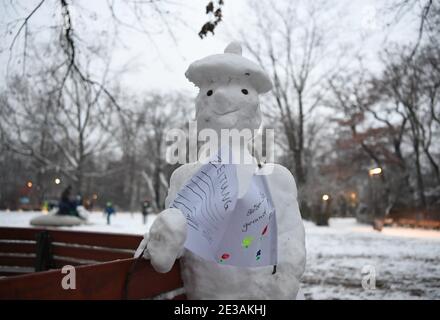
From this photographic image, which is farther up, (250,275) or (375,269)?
(250,275)

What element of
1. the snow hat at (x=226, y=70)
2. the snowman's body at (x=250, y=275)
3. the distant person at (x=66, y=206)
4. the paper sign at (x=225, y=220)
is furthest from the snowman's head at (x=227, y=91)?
the distant person at (x=66, y=206)

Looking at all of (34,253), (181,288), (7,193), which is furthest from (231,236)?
(7,193)

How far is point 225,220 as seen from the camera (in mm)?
2115

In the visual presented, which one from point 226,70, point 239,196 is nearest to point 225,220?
point 239,196

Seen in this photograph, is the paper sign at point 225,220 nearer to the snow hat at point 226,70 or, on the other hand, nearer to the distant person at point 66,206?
the snow hat at point 226,70

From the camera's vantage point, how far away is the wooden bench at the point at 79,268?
4.73ft

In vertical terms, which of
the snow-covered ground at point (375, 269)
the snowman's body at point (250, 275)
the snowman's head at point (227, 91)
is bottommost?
the snow-covered ground at point (375, 269)

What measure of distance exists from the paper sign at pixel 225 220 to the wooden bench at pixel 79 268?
0.35 m

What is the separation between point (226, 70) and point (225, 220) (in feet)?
4.18

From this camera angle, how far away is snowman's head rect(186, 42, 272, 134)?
2.79 m

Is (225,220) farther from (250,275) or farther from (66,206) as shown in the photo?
(66,206)

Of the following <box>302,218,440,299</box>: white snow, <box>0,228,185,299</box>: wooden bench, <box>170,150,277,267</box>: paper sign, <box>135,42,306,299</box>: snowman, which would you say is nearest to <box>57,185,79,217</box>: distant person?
<box>302,218,440,299</box>: white snow

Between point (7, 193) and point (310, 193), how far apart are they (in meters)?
30.5
